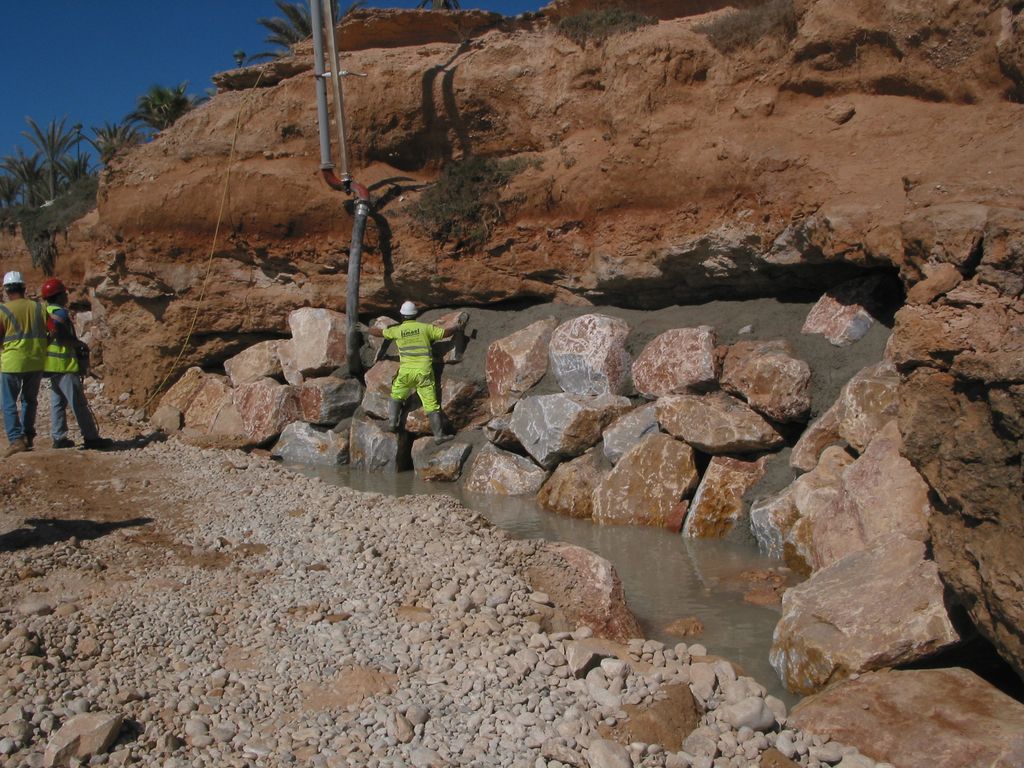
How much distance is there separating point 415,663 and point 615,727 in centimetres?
113

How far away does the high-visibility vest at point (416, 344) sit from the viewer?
10250 mm

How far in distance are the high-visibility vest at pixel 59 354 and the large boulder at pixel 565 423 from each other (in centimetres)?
486

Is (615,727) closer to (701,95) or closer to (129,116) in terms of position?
(701,95)

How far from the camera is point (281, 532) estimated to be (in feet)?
22.2

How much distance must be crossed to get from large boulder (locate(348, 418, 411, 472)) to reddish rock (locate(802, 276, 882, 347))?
4.79 metres

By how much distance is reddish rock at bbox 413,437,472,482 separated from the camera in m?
9.81

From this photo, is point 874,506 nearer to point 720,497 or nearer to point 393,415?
point 720,497

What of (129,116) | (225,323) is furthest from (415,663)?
(129,116)

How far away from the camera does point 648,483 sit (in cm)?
788

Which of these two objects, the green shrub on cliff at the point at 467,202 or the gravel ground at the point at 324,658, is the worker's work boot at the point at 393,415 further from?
the gravel ground at the point at 324,658

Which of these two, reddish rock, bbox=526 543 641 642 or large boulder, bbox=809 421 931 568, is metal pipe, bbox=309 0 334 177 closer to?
reddish rock, bbox=526 543 641 642

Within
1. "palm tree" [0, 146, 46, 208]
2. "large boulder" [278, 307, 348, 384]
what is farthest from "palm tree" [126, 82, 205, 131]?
"large boulder" [278, 307, 348, 384]

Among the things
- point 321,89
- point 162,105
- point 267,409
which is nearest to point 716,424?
point 267,409

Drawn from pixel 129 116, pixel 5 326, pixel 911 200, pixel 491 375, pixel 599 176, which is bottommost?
pixel 491 375
